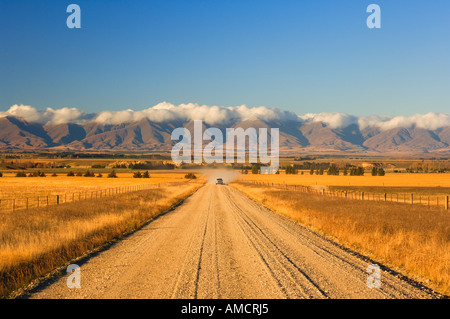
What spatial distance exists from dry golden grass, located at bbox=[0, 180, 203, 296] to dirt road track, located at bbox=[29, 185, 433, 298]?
91cm

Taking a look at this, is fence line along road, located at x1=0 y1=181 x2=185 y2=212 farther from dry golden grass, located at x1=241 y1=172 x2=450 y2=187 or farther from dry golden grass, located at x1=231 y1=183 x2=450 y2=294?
dry golden grass, located at x1=241 y1=172 x2=450 y2=187

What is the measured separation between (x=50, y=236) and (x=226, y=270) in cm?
753

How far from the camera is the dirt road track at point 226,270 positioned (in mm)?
Answer: 8383

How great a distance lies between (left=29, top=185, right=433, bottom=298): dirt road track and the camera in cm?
838

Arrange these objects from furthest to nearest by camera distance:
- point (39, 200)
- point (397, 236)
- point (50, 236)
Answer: point (39, 200), point (50, 236), point (397, 236)

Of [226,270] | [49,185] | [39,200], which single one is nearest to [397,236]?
[226,270]

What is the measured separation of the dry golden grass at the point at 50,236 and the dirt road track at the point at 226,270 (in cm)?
91

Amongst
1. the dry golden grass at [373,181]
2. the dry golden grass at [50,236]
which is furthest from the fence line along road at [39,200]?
the dry golden grass at [373,181]

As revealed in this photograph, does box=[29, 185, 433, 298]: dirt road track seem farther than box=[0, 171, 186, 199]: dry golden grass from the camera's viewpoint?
No

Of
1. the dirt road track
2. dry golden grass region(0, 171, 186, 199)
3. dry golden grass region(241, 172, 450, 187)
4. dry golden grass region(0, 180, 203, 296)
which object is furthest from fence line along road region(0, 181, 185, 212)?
dry golden grass region(241, 172, 450, 187)

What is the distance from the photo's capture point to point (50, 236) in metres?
14.2

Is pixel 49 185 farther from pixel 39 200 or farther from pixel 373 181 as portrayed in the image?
pixel 373 181

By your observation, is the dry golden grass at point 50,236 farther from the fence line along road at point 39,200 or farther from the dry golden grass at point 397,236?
the fence line along road at point 39,200

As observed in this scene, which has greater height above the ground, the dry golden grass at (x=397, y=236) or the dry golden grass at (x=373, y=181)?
the dry golden grass at (x=397, y=236)
